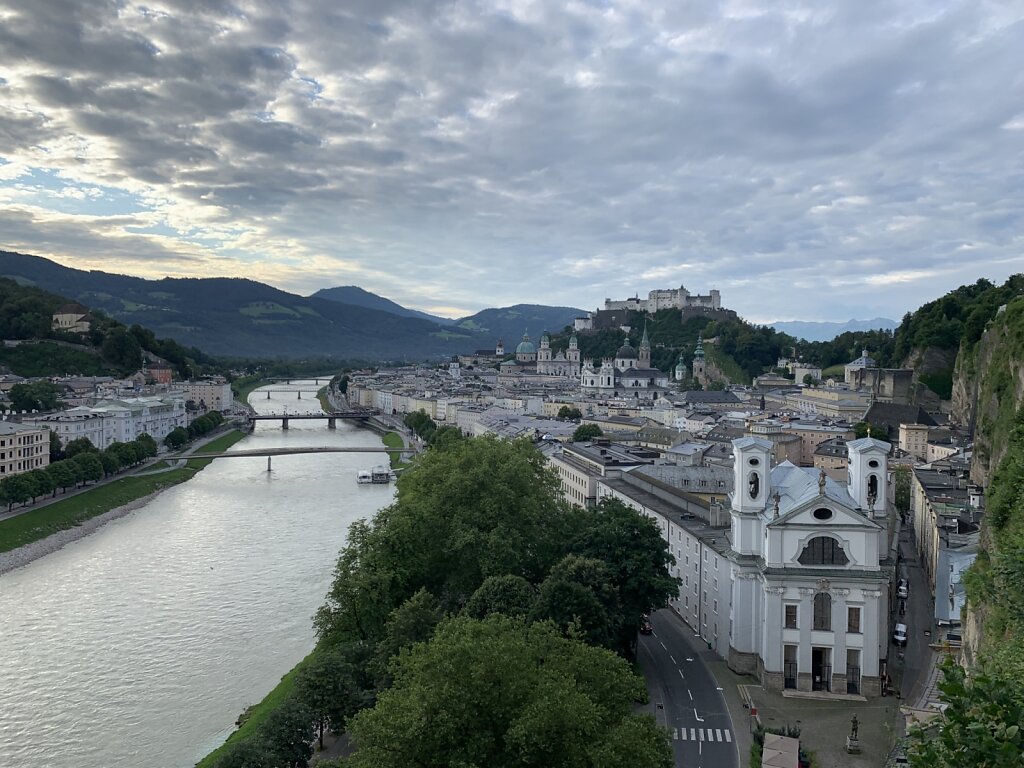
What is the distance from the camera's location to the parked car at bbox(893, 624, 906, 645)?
17.9m

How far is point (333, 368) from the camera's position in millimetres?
156750

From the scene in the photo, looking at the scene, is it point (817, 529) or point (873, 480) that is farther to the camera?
point (873, 480)

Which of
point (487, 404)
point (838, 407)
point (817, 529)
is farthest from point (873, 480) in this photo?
point (487, 404)

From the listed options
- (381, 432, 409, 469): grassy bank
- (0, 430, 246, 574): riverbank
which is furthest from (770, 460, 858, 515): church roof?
(381, 432, 409, 469): grassy bank

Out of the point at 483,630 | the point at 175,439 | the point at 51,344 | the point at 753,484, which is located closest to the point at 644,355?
the point at 175,439

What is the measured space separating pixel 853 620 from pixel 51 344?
228 feet

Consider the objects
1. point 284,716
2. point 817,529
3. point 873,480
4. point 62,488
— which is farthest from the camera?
point 62,488

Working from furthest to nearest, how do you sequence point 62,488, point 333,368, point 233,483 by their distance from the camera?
point 333,368 → point 233,483 → point 62,488

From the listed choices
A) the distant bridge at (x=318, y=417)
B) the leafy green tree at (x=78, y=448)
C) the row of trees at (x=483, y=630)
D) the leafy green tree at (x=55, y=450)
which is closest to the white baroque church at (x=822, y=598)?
the row of trees at (x=483, y=630)

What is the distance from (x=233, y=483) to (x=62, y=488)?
8.39 metres

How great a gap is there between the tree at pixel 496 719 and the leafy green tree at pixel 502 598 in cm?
482

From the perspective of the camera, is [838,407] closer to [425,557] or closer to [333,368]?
[425,557]

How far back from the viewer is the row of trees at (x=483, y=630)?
9062 millimetres

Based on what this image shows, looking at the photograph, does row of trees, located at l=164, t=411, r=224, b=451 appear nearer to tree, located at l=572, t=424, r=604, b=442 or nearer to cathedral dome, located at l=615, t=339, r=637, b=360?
tree, located at l=572, t=424, r=604, b=442
